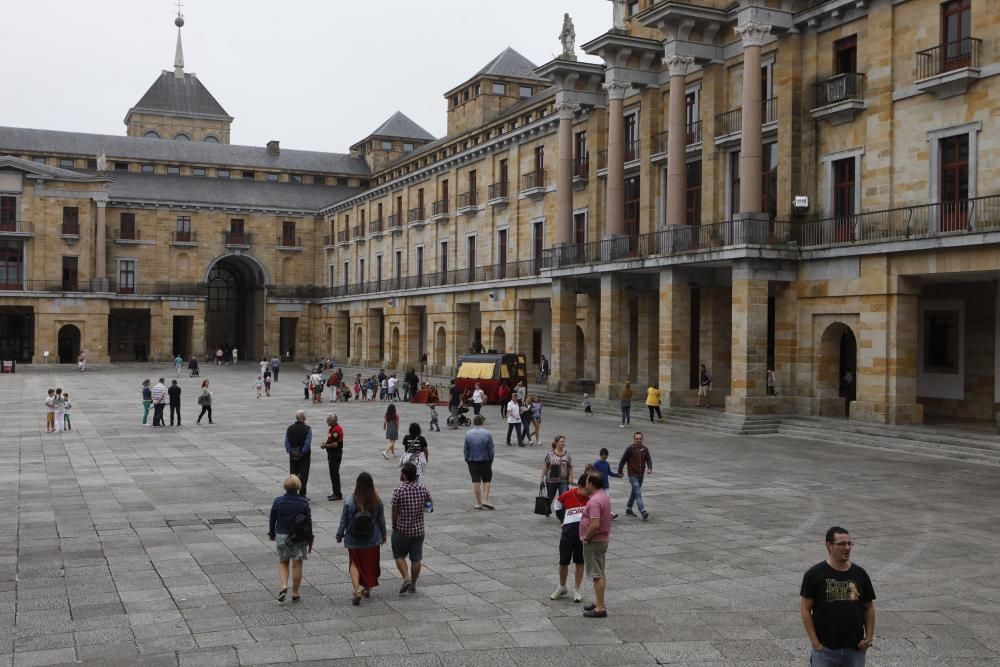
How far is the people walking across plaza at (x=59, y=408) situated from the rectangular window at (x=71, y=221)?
45551 mm

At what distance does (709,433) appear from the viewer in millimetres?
27719

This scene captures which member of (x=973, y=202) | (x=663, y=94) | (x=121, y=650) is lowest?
(x=121, y=650)

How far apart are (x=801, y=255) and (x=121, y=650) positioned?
24392 millimetres

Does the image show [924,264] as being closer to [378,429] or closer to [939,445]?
[939,445]

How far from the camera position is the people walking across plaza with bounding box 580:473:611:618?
9641 millimetres

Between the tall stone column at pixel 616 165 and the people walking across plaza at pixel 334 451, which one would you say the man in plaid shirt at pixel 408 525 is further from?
the tall stone column at pixel 616 165

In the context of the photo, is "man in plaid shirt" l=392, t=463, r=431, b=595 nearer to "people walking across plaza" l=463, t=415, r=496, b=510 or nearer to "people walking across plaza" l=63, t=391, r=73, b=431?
"people walking across plaza" l=463, t=415, r=496, b=510

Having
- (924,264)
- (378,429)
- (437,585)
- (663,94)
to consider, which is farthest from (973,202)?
(437,585)

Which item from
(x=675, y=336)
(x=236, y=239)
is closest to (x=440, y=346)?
(x=675, y=336)

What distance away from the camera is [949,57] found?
25266 mm

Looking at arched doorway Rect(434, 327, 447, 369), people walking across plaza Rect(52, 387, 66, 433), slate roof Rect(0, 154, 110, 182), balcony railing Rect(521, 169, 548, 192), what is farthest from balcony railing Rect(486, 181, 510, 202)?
slate roof Rect(0, 154, 110, 182)

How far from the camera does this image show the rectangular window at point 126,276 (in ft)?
236

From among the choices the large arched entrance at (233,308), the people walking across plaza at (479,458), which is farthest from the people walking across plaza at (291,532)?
the large arched entrance at (233,308)

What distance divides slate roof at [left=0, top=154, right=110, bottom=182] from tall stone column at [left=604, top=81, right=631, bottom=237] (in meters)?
45.5
